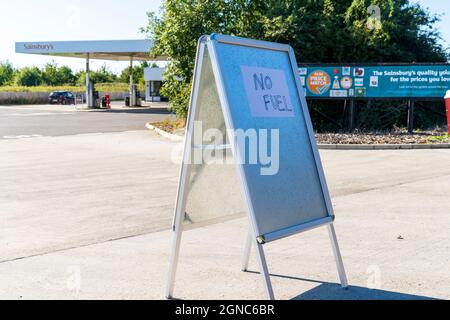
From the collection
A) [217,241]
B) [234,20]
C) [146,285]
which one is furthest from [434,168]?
[234,20]

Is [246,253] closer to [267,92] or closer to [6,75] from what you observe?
[267,92]

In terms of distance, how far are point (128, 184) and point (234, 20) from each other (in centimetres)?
1330

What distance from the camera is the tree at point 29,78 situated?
92625mm

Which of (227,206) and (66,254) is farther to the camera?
(66,254)

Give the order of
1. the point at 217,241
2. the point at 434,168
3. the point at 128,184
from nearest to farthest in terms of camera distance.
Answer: the point at 217,241 → the point at 128,184 → the point at 434,168

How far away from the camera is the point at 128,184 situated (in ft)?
33.6

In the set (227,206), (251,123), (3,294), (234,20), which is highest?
(234,20)

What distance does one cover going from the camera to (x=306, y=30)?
2097 centimetres

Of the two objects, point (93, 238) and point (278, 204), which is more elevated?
point (278, 204)

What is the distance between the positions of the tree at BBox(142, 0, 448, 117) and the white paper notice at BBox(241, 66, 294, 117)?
16013mm

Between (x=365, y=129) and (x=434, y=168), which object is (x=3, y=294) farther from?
(x=365, y=129)

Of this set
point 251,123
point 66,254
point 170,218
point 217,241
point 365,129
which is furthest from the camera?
point 365,129

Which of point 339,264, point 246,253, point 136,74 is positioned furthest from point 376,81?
point 136,74

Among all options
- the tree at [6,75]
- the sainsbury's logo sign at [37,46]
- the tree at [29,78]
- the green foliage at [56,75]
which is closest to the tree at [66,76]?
the green foliage at [56,75]
